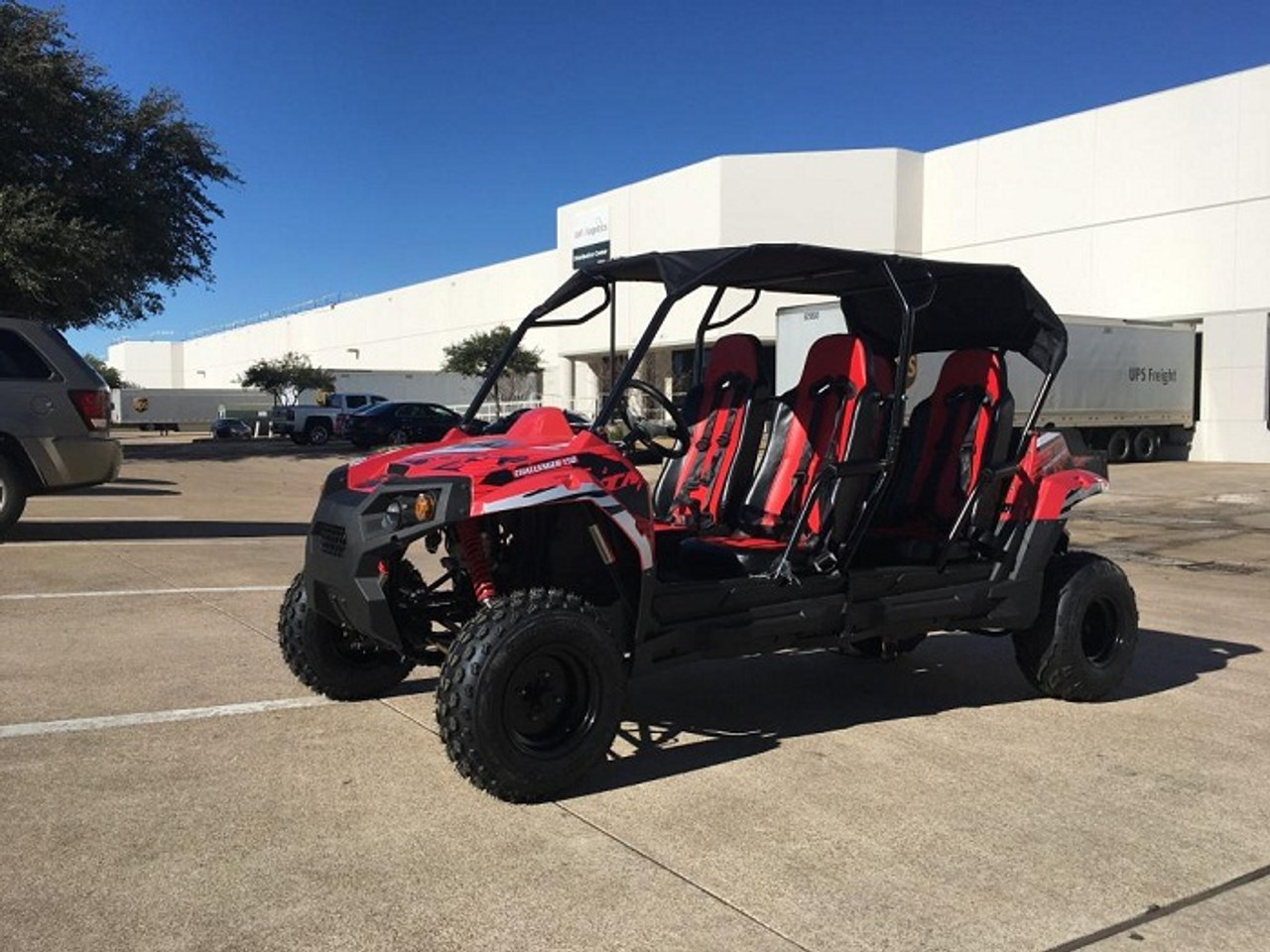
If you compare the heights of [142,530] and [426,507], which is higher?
[426,507]

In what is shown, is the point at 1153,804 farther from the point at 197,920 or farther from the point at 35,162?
the point at 35,162

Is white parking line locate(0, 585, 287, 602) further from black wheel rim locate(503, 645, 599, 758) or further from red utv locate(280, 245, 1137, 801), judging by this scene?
black wheel rim locate(503, 645, 599, 758)

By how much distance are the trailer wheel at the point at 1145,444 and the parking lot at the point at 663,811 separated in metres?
25.6

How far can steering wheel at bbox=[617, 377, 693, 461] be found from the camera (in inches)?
187

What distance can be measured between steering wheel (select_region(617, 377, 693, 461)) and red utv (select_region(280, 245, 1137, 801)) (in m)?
0.02

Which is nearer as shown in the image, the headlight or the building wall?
the headlight

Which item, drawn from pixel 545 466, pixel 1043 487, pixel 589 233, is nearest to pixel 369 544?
pixel 545 466

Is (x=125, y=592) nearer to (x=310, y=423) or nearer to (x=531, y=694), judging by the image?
(x=531, y=694)

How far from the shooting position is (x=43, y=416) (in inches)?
363

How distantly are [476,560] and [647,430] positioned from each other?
122 centimetres

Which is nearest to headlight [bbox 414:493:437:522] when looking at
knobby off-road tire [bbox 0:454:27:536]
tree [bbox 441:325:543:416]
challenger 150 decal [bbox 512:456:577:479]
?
challenger 150 decal [bbox 512:456:577:479]

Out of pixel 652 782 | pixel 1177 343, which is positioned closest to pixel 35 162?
pixel 652 782

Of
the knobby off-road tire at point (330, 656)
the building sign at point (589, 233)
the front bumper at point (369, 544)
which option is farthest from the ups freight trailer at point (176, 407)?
the front bumper at point (369, 544)

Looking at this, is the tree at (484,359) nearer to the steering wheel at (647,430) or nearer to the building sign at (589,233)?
the building sign at (589,233)
